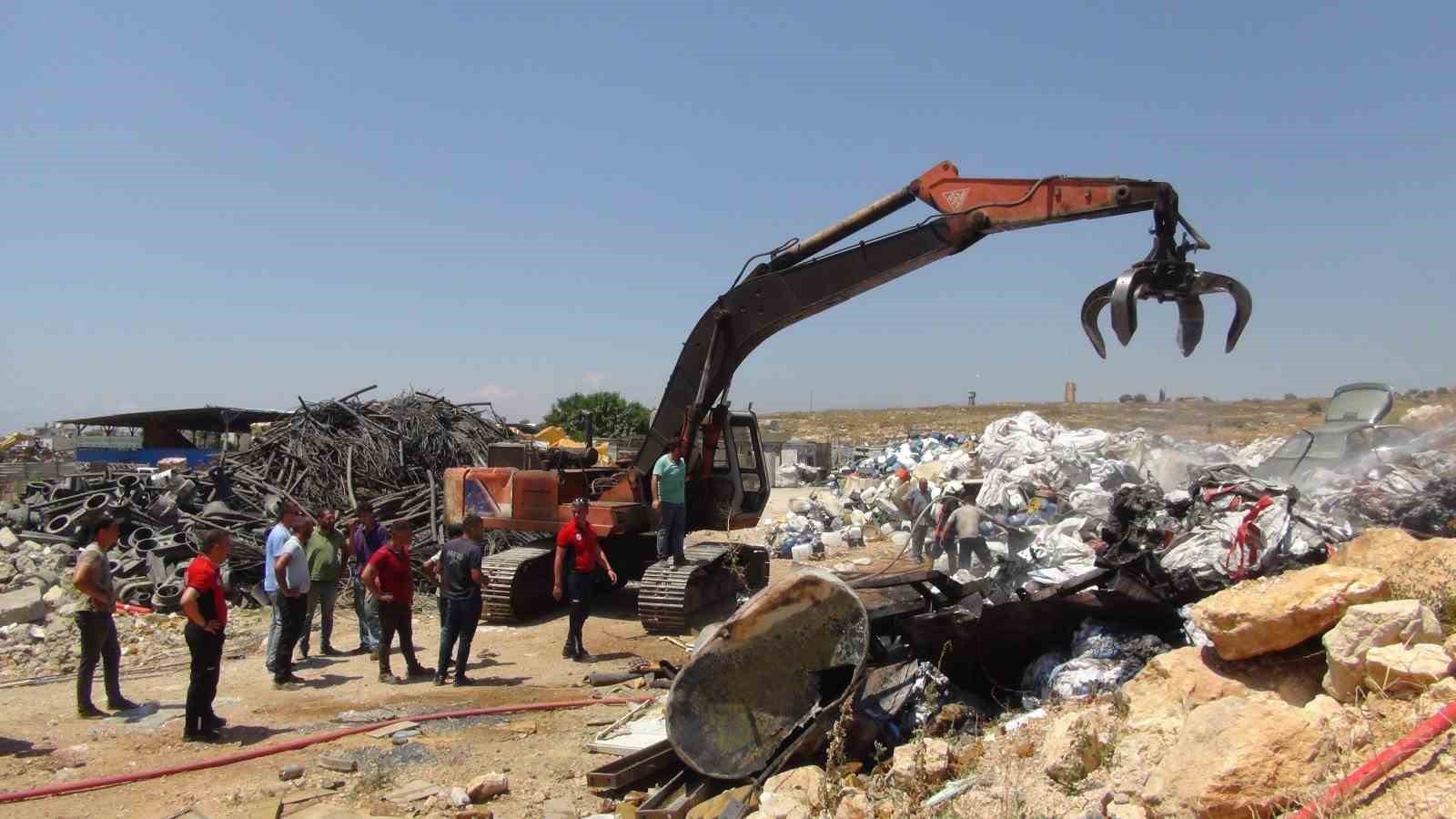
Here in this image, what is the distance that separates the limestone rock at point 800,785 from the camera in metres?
4.63

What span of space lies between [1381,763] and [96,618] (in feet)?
24.4

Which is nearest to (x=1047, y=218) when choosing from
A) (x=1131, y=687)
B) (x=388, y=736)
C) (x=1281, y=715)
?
(x=1131, y=687)

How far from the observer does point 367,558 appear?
30.0ft

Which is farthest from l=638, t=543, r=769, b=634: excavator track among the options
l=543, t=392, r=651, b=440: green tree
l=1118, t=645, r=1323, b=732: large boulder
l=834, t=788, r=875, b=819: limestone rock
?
l=543, t=392, r=651, b=440: green tree

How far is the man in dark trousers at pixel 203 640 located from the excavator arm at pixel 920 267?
4.78 metres

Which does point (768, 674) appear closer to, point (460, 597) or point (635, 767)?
point (635, 767)

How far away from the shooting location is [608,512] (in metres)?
9.66

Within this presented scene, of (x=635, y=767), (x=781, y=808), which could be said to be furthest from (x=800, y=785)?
(x=635, y=767)

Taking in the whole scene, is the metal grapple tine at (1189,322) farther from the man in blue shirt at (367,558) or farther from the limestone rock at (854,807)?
the man in blue shirt at (367,558)

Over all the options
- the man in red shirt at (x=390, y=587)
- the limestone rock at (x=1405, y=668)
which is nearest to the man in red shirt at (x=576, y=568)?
the man in red shirt at (x=390, y=587)

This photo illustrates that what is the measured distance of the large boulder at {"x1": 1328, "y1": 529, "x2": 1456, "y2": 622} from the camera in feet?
14.8

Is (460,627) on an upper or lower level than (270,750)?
upper

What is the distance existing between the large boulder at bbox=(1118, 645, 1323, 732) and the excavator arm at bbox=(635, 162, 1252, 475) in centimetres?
241

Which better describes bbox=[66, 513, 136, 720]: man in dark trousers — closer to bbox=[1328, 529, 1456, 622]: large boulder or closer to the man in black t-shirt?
the man in black t-shirt
